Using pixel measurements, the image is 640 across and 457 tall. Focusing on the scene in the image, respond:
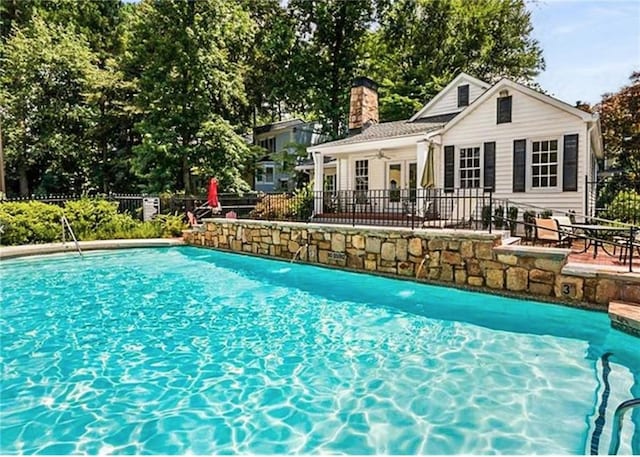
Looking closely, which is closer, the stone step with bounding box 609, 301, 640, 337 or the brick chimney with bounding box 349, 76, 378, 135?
the stone step with bounding box 609, 301, 640, 337

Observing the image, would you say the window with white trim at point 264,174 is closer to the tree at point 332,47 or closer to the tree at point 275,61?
the tree at point 275,61

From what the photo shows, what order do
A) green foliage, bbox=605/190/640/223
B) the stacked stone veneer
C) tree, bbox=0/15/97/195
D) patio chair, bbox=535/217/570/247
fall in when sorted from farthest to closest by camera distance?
tree, bbox=0/15/97/195
green foliage, bbox=605/190/640/223
patio chair, bbox=535/217/570/247
the stacked stone veneer

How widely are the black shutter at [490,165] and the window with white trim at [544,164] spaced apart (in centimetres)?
102

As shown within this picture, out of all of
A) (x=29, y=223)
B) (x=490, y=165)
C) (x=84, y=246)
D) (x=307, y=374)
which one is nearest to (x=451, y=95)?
(x=490, y=165)

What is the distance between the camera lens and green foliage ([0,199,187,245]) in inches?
521

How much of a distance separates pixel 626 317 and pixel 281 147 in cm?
2525

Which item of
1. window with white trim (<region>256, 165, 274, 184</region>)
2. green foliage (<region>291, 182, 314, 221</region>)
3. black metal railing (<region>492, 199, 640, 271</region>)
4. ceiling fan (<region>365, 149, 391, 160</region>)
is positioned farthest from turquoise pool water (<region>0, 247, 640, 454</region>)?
window with white trim (<region>256, 165, 274, 184</region>)

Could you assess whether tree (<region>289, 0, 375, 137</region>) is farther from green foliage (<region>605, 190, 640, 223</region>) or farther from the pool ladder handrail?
green foliage (<region>605, 190, 640, 223</region>)

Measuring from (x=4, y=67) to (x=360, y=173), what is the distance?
70.0 ft

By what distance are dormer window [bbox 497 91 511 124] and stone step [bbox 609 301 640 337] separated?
6.91 metres

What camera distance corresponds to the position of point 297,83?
2477 centimetres

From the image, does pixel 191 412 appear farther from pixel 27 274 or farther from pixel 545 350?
pixel 27 274

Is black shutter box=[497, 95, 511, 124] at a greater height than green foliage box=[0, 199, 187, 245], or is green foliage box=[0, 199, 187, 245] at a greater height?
black shutter box=[497, 95, 511, 124]

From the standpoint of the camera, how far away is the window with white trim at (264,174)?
26.2 meters
